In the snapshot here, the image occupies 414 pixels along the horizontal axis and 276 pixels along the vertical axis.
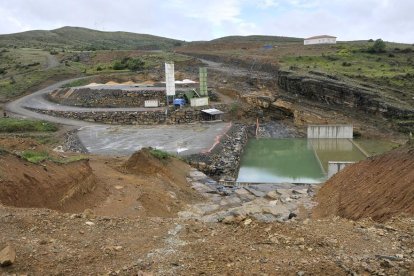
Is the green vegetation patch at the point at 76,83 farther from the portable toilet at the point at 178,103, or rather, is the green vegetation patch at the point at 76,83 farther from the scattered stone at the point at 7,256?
the scattered stone at the point at 7,256

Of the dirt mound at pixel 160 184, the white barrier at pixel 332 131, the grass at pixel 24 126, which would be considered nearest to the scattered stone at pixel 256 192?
the dirt mound at pixel 160 184

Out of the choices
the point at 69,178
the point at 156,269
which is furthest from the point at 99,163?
the point at 156,269

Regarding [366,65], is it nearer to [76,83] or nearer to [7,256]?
[76,83]

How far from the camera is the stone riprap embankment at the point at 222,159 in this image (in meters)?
27.3

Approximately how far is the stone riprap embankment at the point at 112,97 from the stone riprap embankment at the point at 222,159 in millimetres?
14328

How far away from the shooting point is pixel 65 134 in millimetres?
35750

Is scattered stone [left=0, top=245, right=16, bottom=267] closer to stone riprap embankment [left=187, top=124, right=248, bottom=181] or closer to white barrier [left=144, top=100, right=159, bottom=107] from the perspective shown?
stone riprap embankment [left=187, top=124, right=248, bottom=181]

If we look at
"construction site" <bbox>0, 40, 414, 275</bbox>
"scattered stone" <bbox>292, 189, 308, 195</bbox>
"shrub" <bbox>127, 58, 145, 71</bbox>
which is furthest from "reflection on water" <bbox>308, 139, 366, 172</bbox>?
"shrub" <bbox>127, 58, 145, 71</bbox>

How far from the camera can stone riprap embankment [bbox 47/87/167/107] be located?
4656cm

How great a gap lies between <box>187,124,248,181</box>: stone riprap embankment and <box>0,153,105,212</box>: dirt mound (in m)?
11.2

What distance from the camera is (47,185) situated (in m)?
14.1

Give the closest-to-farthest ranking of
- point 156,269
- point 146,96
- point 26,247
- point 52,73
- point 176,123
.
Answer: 1. point 156,269
2. point 26,247
3. point 176,123
4. point 146,96
5. point 52,73

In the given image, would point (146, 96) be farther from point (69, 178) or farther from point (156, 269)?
point (156, 269)

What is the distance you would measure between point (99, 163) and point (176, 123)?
20.0 m
